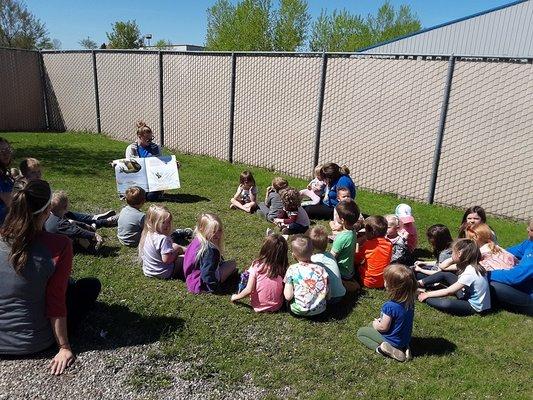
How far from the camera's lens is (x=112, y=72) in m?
14.5

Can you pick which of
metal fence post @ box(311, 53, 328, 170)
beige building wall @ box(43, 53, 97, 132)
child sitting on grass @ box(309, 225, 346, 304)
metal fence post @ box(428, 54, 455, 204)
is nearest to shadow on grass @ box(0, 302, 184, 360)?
child sitting on grass @ box(309, 225, 346, 304)

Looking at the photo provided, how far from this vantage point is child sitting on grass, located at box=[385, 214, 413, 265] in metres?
5.87

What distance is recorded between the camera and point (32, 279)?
3352 millimetres

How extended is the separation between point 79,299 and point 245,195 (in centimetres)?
436

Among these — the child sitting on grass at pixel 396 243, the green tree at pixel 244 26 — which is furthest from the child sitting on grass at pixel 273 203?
the green tree at pixel 244 26

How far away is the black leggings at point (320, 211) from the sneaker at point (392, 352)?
4009 mm

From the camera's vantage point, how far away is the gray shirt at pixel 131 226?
19.9 ft

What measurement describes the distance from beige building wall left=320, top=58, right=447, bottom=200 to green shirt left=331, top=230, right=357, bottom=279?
459 cm

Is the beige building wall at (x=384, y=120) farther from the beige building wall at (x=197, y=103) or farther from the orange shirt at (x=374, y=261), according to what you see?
the orange shirt at (x=374, y=261)

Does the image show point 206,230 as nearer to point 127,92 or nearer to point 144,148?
point 144,148

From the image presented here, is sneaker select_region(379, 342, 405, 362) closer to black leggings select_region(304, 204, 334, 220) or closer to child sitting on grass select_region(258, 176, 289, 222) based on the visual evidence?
child sitting on grass select_region(258, 176, 289, 222)

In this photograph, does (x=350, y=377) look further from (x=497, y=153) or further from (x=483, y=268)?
(x=497, y=153)

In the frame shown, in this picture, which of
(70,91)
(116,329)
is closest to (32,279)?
(116,329)

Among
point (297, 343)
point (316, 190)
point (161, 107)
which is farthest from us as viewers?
point (161, 107)
